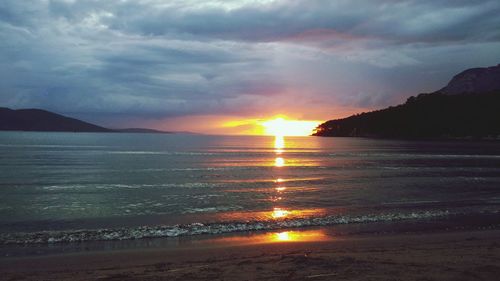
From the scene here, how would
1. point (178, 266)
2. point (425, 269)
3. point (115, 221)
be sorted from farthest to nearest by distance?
point (115, 221) → point (178, 266) → point (425, 269)

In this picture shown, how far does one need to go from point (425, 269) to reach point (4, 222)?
18.4 m

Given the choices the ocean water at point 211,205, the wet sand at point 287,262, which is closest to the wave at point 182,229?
the ocean water at point 211,205

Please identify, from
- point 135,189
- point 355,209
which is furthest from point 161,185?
point 355,209

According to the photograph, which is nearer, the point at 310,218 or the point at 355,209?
the point at 310,218

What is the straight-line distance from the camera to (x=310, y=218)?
20.2 metres

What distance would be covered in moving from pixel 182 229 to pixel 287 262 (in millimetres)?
7047

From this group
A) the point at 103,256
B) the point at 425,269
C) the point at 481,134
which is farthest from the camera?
the point at 481,134

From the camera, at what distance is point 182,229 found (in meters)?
17.8

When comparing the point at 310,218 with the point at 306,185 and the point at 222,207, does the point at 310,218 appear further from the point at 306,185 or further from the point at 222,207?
the point at 306,185

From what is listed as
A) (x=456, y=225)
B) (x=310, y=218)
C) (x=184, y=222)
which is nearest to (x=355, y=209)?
(x=310, y=218)

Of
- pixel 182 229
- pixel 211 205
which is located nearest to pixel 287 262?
pixel 182 229

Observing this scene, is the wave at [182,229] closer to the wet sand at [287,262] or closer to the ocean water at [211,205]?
the ocean water at [211,205]

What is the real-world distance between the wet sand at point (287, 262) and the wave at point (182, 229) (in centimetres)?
230

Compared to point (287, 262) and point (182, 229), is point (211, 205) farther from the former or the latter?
point (287, 262)
